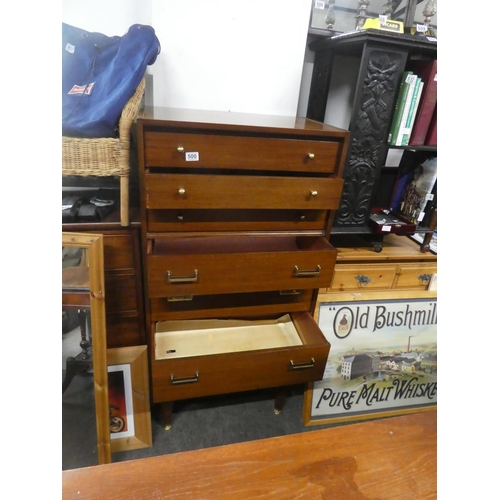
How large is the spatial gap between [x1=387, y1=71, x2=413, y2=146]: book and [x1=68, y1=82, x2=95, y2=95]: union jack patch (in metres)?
0.93

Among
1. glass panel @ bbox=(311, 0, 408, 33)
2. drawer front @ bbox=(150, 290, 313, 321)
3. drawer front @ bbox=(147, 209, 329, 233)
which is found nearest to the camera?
drawer front @ bbox=(147, 209, 329, 233)

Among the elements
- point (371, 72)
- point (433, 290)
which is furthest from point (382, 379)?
point (371, 72)

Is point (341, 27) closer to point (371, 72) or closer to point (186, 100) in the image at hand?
point (371, 72)

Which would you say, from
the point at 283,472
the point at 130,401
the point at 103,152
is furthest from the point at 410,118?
the point at 130,401

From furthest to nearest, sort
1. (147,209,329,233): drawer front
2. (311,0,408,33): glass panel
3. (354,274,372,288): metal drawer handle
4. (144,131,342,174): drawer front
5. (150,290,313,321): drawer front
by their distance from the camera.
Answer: (354,274,372,288): metal drawer handle
(311,0,408,33): glass panel
(150,290,313,321): drawer front
(147,209,329,233): drawer front
(144,131,342,174): drawer front

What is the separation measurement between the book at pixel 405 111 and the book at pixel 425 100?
47 millimetres

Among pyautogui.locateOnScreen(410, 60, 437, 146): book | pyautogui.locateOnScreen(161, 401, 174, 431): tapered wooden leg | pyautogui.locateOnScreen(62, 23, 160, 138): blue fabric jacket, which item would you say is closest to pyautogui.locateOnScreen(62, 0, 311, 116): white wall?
pyautogui.locateOnScreen(62, 23, 160, 138): blue fabric jacket

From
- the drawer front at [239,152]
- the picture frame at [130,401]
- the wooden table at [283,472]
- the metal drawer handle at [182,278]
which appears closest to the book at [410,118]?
the drawer front at [239,152]

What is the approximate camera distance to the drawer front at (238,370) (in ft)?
3.49

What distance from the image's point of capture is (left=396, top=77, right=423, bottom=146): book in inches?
43.8

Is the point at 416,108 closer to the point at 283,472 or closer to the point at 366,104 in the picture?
the point at 366,104

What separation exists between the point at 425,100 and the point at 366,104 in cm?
22

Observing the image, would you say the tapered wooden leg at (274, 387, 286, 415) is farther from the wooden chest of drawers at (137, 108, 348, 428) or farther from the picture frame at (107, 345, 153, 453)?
the picture frame at (107, 345, 153, 453)
